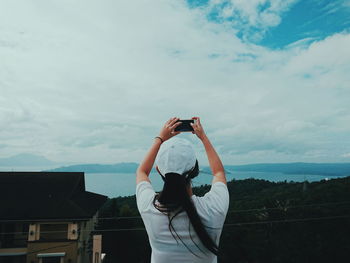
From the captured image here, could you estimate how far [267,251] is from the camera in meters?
12.5

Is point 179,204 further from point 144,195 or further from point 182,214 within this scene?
point 144,195

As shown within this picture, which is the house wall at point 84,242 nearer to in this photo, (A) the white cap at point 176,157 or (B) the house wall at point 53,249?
(B) the house wall at point 53,249

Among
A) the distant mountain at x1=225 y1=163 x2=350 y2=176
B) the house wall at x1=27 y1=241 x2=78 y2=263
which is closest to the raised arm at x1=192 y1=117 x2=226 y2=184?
the house wall at x1=27 y1=241 x2=78 y2=263

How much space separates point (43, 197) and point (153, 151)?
10084 millimetres

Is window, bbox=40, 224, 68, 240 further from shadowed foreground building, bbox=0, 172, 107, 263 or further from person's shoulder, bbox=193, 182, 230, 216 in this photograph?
person's shoulder, bbox=193, 182, 230, 216

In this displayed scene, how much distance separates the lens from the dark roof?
905 cm

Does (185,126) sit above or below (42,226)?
above

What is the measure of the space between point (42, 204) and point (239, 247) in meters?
9.20

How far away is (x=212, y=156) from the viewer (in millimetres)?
1254

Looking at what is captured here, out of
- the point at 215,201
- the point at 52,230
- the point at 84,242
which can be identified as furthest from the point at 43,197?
the point at 215,201

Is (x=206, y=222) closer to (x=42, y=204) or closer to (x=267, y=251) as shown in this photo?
(x=42, y=204)

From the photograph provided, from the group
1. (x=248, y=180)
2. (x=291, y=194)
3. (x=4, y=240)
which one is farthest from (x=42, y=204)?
(x=248, y=180)

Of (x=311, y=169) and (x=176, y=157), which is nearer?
(x=176, y=157)

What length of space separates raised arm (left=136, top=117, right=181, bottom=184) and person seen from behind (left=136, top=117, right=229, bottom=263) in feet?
0.51
